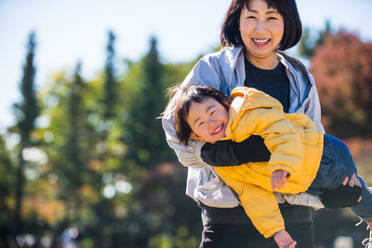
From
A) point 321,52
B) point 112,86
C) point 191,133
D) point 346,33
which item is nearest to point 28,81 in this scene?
point 112,86

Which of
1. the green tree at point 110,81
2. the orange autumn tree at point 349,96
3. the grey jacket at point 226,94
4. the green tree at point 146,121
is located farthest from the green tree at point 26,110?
the grey jacket at point 226,94

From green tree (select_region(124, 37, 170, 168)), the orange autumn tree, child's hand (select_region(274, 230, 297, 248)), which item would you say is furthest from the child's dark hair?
green tree (select_region(124, 37, 170, 168))

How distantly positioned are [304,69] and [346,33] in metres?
23.0

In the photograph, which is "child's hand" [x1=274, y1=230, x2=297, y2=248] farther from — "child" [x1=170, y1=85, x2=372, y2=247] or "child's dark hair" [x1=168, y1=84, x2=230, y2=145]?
"child's dark hair" [x1=168, y1=84, x2=230, y2=145]

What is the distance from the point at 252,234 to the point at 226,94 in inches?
31.4

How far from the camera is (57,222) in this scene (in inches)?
1077

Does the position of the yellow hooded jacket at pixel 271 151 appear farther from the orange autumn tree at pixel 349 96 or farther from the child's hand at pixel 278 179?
the orange autumn tree at pixel 349 96

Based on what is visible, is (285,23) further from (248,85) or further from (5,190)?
(5,190)

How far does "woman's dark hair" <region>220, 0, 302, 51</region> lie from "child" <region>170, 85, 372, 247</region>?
0.47 metres

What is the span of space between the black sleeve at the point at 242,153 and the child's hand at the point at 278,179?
145 millimetres

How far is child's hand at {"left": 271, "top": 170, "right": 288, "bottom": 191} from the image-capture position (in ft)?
6.68

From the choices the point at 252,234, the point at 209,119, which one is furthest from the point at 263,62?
the point at 252,234

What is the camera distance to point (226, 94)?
2.55 meters

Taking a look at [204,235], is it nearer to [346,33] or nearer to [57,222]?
[346,33]
